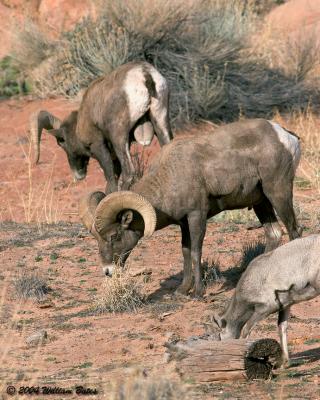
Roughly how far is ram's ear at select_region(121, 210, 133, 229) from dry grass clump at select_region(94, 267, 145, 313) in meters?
0.50

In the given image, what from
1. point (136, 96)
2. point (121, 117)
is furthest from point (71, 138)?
point (136, 96)

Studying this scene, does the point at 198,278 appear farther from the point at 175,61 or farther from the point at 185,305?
the point at 175,61

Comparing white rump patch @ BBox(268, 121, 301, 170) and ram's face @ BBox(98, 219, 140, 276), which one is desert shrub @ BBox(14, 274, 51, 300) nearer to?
ram's face @ BBox(98, 219, 140, 276)

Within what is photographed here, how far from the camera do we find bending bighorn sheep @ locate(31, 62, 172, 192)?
1600 centimetres

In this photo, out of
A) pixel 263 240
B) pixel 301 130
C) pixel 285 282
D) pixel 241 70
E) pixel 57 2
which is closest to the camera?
pixel 285 282

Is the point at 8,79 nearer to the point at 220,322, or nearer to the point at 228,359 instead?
the point at 220,322

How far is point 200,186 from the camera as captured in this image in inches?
476

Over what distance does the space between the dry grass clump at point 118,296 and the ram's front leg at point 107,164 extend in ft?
14.7

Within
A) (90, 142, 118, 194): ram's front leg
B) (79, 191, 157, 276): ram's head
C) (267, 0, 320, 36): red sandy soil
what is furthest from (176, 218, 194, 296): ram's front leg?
(267, 0, 320, 36): red sandy soil

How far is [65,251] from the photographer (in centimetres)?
1438

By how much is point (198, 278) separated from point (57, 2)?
72.6 ft

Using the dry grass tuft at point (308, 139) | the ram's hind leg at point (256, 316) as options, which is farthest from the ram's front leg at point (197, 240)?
the dry grass tuft at point (308, 139)

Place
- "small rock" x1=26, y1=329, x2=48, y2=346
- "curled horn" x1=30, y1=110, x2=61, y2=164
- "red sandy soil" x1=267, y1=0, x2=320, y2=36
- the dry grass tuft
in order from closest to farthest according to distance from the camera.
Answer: "small rock" x1=26, y1=329, x2=48, y2=346 → "curled horn" x1=30, y1=110, x2=61, y2=164 → the dry grass tuft → "red sandy soil" x1=267, y1=0, x2=320, y2=36

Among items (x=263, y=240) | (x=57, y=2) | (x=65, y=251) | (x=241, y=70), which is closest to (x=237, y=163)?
(x=263, y=240)
